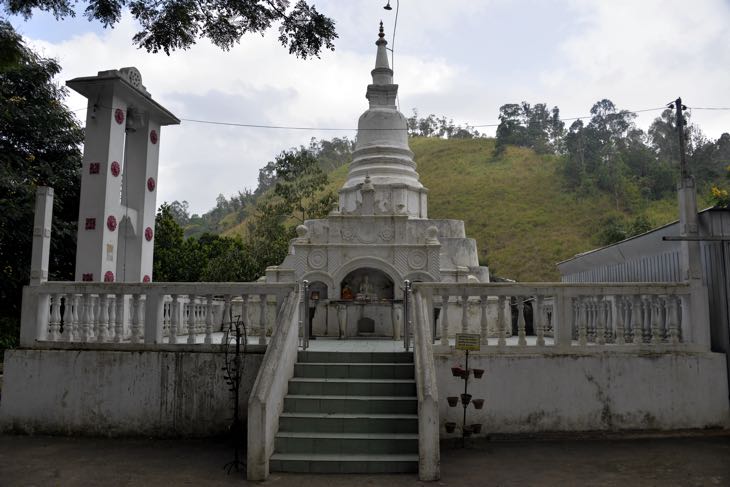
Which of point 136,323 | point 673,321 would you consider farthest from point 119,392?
point 673,321

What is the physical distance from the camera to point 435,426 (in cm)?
691

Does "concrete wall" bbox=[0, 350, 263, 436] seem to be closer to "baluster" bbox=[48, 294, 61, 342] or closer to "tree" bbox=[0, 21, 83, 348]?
"baluster" bbox=[48, 294, 61, 342]

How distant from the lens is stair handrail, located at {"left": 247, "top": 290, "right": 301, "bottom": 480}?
688 centimetres

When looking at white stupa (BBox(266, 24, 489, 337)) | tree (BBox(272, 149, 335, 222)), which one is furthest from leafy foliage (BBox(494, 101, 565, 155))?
white stupa (BBox(266, 24, 489, 337))

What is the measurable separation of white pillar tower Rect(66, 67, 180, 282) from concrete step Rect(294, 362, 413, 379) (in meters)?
5.95

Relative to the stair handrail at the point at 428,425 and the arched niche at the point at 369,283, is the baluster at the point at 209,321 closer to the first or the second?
the stair handrail at the point at 428,425

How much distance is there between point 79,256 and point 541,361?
934cm

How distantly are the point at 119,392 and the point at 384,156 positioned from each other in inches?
481

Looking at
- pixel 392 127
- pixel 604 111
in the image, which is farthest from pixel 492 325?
pixel 604 111

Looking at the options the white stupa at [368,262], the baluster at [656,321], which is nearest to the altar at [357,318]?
the white stupa at [368,262]

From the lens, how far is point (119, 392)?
29.5 feet

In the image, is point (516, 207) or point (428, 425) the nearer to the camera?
point (428, 425)

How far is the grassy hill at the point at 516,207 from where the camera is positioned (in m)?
51.3

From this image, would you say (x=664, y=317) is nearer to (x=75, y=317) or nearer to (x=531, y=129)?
(x=75, y=317)
